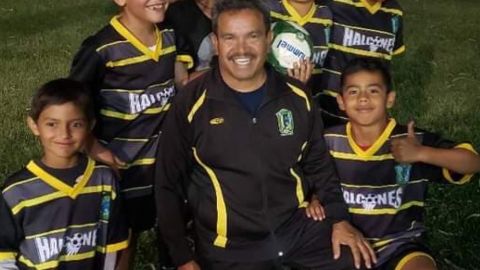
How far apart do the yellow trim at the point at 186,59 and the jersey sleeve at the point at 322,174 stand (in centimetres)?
93

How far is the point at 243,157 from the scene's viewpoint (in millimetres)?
4270

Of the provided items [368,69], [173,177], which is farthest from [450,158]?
[173,177]

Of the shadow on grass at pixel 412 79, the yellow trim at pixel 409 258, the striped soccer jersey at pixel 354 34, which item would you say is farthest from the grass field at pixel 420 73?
the striped soccer jersey at pixel 354 34

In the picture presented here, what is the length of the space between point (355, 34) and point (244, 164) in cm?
162

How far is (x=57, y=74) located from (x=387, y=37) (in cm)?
626

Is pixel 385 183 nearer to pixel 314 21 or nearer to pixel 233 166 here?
pixel 233 166

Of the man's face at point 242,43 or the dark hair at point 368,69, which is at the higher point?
the man's face at point 242,43

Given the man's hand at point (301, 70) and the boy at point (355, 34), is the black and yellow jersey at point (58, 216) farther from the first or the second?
the boy at point (355, 34)

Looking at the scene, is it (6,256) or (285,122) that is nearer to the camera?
(6,256)

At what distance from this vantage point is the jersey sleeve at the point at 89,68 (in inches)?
178

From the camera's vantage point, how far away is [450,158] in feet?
14.6

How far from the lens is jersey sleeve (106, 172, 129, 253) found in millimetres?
4309

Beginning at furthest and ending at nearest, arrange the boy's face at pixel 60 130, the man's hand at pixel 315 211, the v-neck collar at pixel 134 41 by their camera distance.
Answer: the v-neck collar at pixel 134 41, the man's hand at pixel 315 211, the boy's face at pixel 60 130

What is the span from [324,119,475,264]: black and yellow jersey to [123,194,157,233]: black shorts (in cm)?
117
